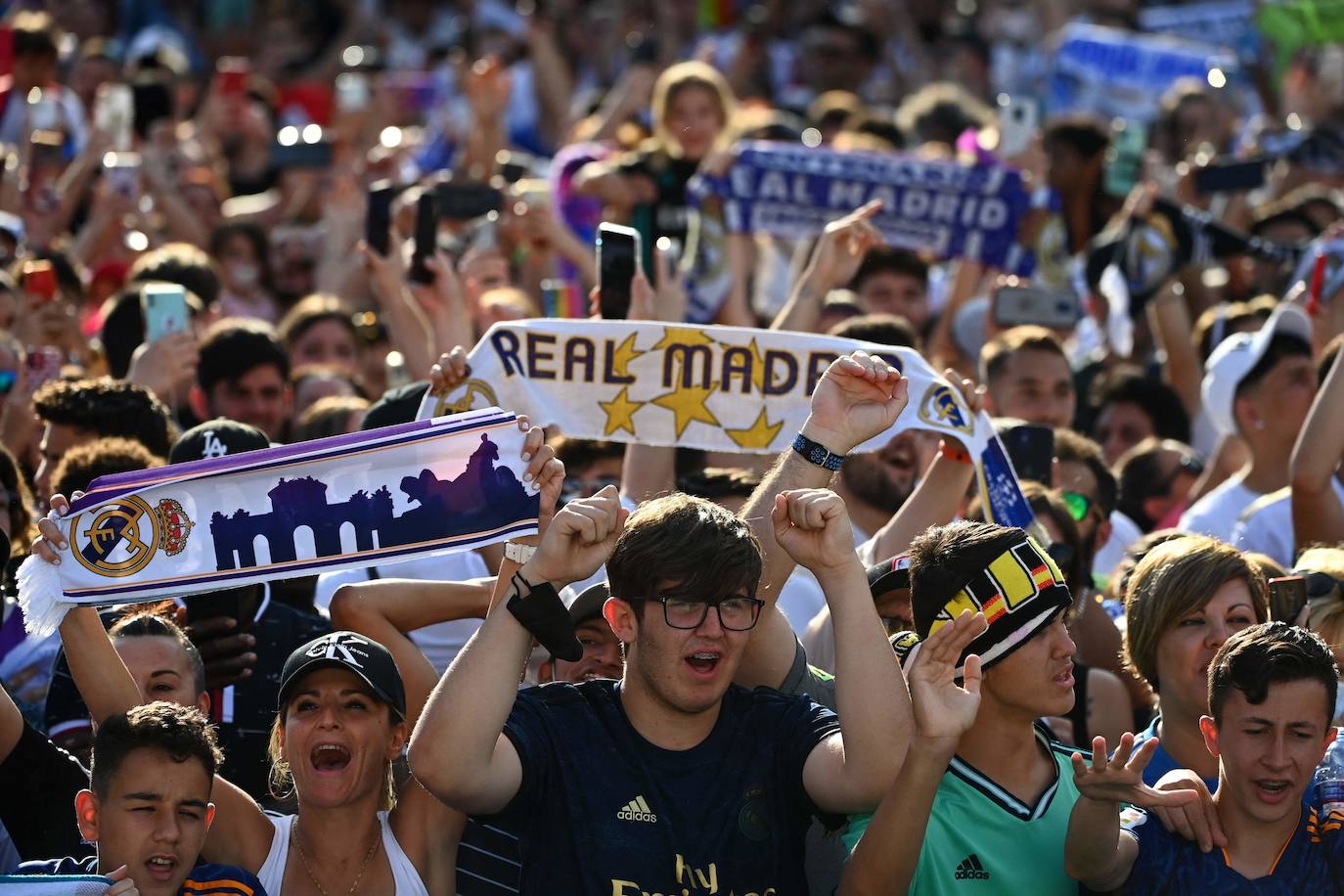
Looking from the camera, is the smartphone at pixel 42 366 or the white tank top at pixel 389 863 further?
the smartphone at pixel 42 366

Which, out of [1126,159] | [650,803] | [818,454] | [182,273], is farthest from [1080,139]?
[650,803]

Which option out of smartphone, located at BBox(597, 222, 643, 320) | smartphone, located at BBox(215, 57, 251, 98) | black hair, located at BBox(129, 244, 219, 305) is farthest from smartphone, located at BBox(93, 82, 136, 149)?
smartphone, located at BBox(597, 222, 643, 320)

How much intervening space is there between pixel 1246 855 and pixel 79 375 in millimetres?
4355

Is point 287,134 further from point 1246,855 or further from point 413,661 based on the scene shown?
point 1246,855

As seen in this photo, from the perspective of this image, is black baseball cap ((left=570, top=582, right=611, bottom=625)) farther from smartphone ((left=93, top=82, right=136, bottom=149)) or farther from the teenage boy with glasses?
smartphone ((left=93, top=82, right=136, bottom=149))

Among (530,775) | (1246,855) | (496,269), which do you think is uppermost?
(496,269)

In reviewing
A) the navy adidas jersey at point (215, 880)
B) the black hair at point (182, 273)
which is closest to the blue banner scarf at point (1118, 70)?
the black hair at point (182, 273)

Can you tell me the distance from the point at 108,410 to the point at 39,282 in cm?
171

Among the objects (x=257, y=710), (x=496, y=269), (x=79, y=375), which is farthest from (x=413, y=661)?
(x=496, y=269)

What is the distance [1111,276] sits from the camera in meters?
8.25

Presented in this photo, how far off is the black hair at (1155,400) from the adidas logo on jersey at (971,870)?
430cm

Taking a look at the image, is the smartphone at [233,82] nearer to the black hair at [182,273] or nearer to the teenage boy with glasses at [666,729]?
the black hair at [182,273]

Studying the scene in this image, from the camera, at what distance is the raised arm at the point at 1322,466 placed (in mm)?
5391

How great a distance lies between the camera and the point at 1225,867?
374cm
